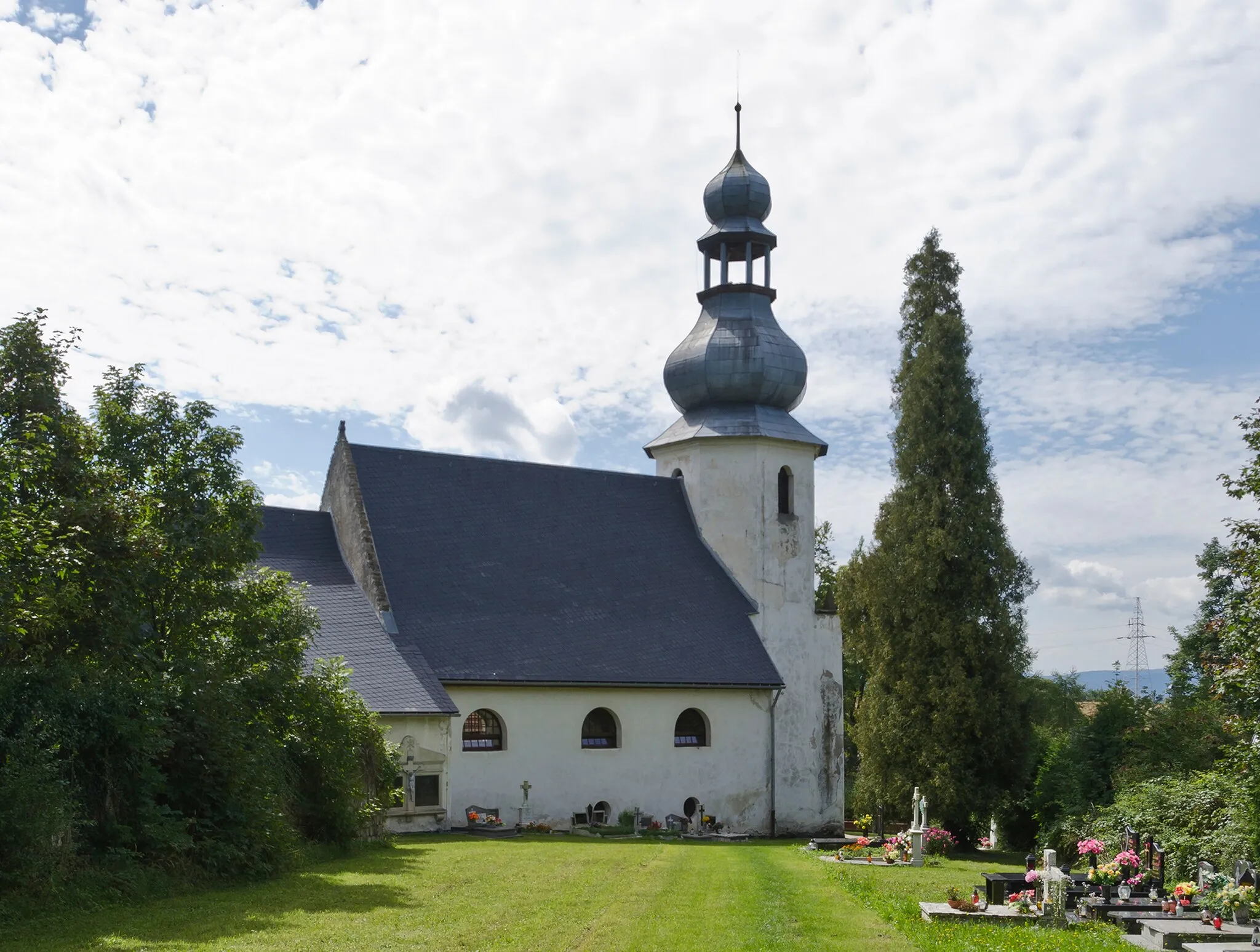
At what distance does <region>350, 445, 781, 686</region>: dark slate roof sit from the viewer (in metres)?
29.6

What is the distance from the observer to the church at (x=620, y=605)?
93.7ft

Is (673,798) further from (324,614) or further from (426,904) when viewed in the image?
(426,904)

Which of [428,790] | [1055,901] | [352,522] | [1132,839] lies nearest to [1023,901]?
[1055,901]

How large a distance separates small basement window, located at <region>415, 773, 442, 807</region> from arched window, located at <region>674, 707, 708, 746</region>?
316 inches

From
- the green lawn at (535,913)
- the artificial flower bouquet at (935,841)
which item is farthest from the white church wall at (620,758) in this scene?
the green lawn at (535,913)

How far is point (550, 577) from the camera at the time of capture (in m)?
32.3

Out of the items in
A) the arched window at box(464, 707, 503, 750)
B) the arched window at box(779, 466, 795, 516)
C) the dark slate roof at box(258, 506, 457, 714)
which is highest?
the arched window at box(779, 466, 795, 516)

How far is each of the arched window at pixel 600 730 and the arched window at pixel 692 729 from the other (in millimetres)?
1949

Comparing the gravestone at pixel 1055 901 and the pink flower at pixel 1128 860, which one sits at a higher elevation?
the pink flower at pixel 1128 860

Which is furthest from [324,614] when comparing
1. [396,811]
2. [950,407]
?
[950,407]

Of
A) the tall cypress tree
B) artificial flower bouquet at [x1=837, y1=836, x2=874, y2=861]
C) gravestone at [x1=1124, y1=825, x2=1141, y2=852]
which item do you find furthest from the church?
gravestone at [x1=1124, y1=825, x2=1141, y2=852]

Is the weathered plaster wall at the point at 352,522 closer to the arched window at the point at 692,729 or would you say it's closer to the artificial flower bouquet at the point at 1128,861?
the arched window at the point at 692,729

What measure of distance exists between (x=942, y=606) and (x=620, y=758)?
8946mm

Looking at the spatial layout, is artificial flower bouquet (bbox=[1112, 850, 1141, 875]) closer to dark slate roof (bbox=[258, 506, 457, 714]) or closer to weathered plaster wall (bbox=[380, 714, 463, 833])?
dark slate roof (bbox=[258, 506, 457, 714])
